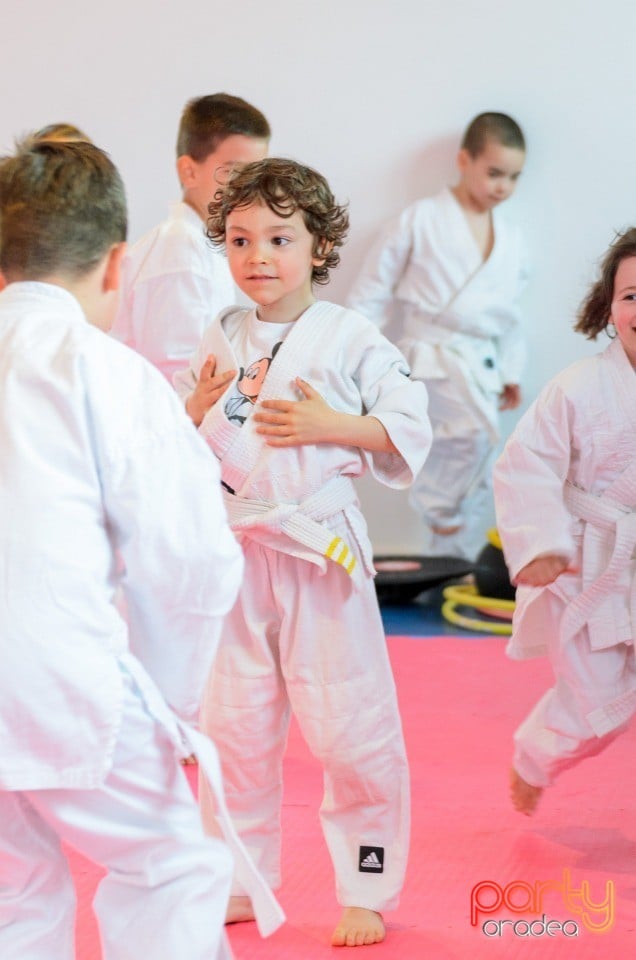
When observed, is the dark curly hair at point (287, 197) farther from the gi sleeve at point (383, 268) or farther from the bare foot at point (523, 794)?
the gi sleeve at point (383, 268)

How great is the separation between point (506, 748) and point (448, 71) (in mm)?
3068

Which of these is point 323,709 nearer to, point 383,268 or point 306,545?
point 306,545

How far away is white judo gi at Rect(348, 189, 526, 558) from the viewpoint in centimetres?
494

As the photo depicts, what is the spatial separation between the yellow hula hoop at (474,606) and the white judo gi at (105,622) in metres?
2.90

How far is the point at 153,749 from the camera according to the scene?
1.50 meters

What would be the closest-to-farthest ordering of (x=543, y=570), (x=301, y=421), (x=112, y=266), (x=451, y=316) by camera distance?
(x=112, y=266) → (x=301, y=421) → (x=543, y=570) → (x=451, y=316)

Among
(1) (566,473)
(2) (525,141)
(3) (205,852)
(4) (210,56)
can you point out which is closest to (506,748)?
(1) (566,473)

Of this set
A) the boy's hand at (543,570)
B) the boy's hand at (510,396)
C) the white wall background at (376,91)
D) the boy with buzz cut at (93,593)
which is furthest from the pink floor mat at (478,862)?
the white wall background at (376,91)

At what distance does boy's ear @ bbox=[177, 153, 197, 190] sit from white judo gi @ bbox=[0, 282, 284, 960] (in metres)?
1.72

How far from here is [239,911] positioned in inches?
83.7

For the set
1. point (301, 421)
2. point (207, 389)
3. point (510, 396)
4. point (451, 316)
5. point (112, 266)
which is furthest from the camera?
point (510, 396)

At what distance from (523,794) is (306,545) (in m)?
0.82

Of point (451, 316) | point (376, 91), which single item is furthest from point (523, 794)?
point (376, 91)

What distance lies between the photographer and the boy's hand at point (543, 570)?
2.29m
